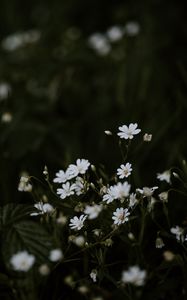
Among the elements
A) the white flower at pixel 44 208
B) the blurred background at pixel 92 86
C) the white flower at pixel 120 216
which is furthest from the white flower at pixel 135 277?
the blurred background at pixel 92 86

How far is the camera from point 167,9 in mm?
2824

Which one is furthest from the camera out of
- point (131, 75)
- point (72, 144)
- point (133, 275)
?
point (131, 75)

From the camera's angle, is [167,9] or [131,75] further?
[167,9]

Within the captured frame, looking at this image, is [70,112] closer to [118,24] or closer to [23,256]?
[118,24]

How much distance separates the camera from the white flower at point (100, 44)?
281 centimetres

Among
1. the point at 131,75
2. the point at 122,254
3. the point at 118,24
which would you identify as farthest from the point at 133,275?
the point at 118,24

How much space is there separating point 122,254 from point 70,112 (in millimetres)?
1238

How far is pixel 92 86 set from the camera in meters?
2.78

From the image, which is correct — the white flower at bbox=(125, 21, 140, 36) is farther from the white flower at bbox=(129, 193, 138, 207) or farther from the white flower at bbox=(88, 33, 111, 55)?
the white flower at bbox=(129, 193, 138, 207)

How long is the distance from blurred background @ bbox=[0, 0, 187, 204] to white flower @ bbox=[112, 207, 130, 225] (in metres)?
0.63

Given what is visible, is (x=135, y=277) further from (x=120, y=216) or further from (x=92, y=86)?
(x=92, y=86)

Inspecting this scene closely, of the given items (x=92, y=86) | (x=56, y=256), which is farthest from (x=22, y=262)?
(x=92, y=86)

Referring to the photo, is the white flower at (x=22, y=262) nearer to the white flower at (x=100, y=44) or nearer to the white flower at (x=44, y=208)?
the white flower at (x=44, y=208)

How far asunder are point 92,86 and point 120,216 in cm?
155
